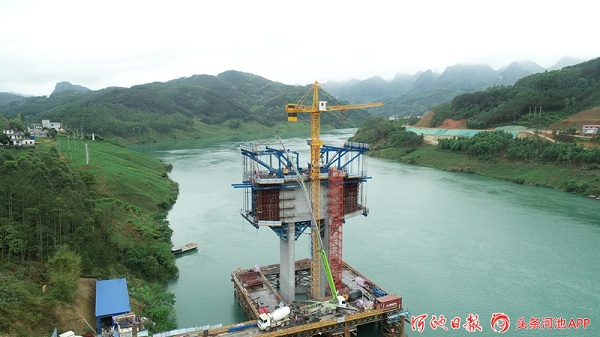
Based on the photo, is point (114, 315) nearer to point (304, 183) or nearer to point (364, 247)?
point (304, 183)

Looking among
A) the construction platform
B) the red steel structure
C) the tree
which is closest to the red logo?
the construction platform

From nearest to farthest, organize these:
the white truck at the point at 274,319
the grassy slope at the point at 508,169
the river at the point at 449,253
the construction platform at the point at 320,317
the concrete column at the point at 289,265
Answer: the white truck at the point at 274,319, the construction platform at the point at 320,317, the concrete column at the point at 289,265, the river at the point at 449,253, the grassy slope at the point at 508,169

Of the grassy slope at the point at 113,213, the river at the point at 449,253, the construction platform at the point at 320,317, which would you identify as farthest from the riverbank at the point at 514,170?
the grassy slope at the point at 113,213

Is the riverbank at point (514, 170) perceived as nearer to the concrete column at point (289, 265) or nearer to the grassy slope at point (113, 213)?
the grassy slope at point (113, 213)

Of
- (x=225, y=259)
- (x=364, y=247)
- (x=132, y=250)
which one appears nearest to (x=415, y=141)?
(x=364, y=247)

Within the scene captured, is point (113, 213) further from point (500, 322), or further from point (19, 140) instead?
point (19, 140)

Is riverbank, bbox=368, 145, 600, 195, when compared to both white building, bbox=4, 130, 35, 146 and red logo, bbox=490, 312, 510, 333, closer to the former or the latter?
red logo, bbox=490, 312, 510, 333

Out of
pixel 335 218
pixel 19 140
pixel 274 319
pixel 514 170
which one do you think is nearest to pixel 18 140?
pixel 19 140

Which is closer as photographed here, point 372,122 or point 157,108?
point 372,122
